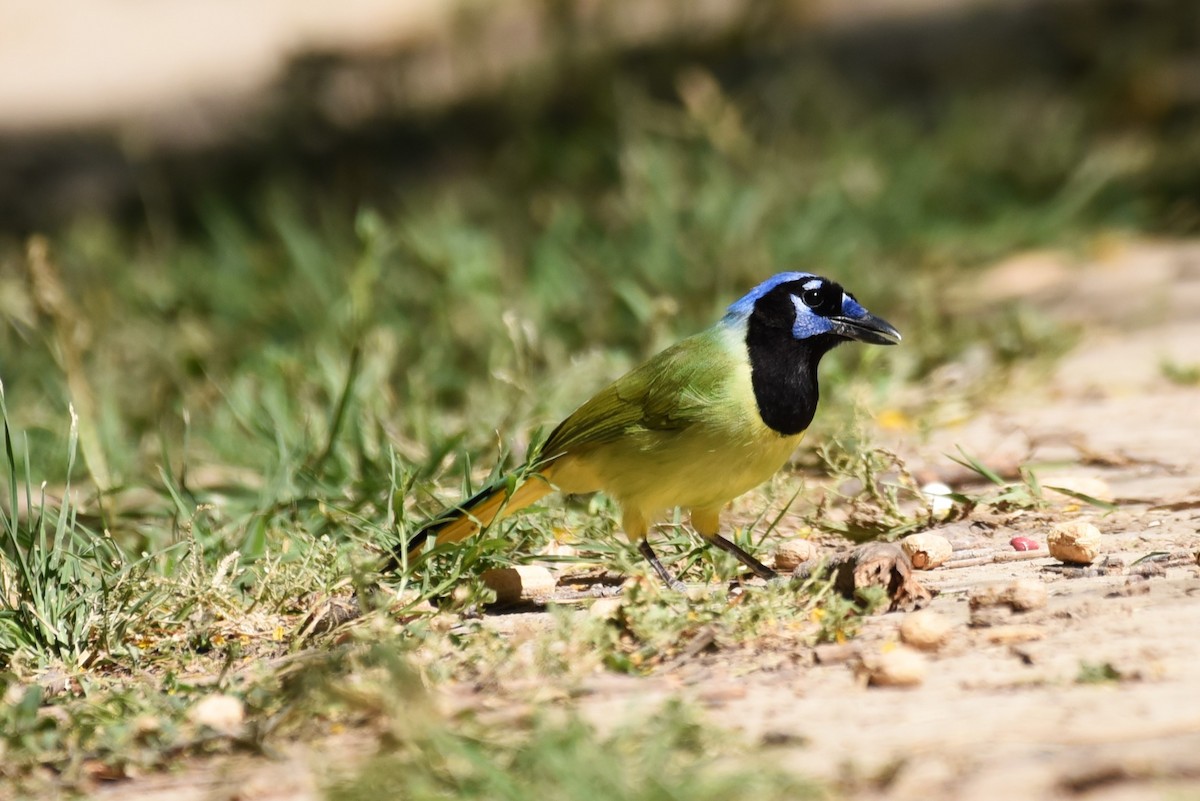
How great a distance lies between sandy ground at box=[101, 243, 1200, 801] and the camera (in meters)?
2.35

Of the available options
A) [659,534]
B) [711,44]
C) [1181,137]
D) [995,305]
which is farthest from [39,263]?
[1181,137]

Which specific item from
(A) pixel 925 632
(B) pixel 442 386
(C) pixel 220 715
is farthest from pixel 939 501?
(B) pixel 442 386

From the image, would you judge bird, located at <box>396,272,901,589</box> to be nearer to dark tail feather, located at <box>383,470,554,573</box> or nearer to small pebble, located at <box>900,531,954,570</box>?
dark tail feather, located at <box>383,470,554,573</box>

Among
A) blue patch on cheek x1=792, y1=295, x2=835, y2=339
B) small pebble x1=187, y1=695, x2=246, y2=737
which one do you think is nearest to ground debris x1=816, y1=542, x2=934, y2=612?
blue patch on cheek x1=792, y1=295, x2=835, y2=339

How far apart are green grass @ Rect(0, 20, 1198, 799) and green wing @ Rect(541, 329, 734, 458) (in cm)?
12

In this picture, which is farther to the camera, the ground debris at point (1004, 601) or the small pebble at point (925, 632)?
the ground debris at point (1004, 601)

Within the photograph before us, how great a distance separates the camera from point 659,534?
4.10 meters

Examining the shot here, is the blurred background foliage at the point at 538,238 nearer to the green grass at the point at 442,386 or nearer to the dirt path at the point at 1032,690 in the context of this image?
the green grass at the point at 442,386

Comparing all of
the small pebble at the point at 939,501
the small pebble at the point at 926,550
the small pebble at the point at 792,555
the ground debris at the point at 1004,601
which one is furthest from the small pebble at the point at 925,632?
the small pebble at the point at 939,501

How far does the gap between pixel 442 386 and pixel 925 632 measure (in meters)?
2.91

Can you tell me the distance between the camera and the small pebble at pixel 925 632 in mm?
2949

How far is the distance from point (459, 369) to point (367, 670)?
2.92 metres

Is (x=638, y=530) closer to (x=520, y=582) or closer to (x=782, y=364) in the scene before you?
(x=520, y=582)

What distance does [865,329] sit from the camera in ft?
12.8
